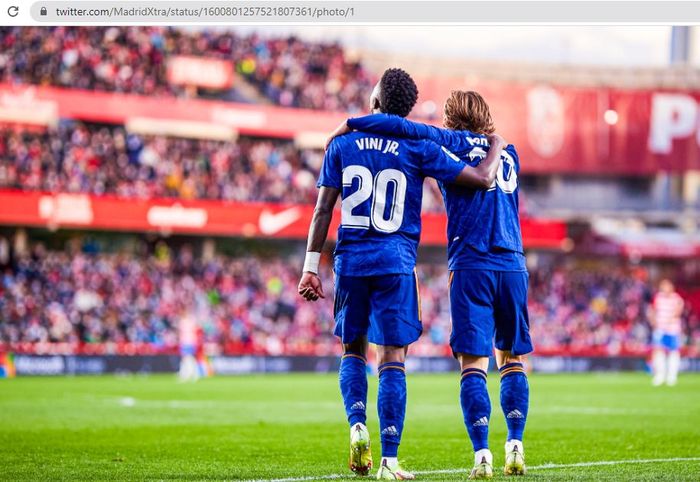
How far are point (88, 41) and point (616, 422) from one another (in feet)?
83.4

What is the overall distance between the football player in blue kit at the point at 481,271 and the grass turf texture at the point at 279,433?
50 centimetres

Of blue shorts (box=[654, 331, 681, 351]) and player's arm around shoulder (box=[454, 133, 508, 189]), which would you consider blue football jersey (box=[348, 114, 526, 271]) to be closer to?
player's arm around shoulder (box=[454, 133, 508, 189])

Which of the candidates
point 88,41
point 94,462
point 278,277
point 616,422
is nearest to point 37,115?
point 88,41

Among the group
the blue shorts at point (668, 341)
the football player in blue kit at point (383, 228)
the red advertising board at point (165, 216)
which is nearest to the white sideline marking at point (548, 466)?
the football player in blue kit at point (383, 228)

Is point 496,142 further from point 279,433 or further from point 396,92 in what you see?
point 279,433

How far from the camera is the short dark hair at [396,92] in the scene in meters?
7.14

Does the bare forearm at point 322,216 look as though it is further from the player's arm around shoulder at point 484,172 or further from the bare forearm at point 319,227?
the player's arm around shoulder at point 484,172

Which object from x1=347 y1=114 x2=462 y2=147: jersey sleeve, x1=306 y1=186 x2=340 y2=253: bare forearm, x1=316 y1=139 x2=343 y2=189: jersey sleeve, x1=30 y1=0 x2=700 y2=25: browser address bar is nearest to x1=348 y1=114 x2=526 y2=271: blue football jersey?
x1=347 y1=114 x2=462 y2=147: jersey sleeve

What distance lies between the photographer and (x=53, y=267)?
105ft

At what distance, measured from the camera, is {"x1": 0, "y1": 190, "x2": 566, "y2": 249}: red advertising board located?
31969 millimetres

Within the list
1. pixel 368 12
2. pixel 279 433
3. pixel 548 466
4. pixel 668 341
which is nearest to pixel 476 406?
pixel 548 466

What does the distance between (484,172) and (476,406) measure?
1.53m

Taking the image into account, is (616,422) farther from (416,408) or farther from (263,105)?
(263,105)

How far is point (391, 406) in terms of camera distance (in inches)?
277
